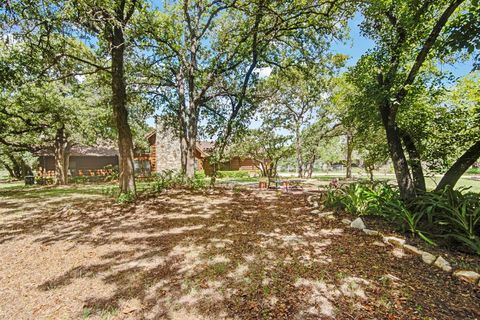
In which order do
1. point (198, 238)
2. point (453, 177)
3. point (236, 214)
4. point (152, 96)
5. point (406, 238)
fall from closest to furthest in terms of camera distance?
point (406, 238)
point (198, 238)
point (453, 177)
point (236, 214)
point (152, 96)

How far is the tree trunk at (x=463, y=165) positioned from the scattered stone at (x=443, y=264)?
2.67 m

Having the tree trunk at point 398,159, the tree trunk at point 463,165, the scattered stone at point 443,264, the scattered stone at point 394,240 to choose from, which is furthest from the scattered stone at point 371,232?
the tree trunk at point 463,165

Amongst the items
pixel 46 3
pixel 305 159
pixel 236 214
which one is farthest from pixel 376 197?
pixel 305 159

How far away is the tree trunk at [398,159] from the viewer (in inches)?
227

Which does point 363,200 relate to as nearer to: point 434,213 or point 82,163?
point 434,213

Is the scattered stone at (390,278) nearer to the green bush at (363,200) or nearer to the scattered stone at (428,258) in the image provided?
the scattered stone at (428,258)

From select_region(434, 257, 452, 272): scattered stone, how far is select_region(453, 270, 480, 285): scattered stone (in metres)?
0.11

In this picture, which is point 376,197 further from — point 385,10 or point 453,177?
point 385,10

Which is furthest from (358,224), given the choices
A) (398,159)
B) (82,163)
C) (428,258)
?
(82,163)

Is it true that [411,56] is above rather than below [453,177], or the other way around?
above

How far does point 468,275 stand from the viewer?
9.86ft

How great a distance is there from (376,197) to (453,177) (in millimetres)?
1693

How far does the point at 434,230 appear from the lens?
4.30 metres

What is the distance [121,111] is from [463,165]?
9720mm
